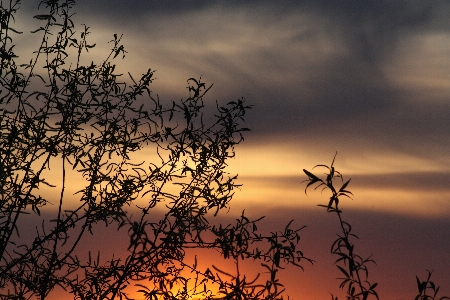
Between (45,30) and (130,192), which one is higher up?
(45,30)

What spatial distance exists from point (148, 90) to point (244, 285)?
9.28 ft

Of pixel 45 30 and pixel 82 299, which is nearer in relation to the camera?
pixel 82 299

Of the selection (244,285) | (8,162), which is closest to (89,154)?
(8,162)

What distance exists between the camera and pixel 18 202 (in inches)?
265

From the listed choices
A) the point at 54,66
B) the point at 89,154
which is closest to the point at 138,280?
the point at 89,154

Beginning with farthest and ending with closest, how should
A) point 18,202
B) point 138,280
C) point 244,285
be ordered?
point 18,202 < point 138,280 < point 244,285

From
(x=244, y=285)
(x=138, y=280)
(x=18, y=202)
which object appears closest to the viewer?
(x=244, y=285)

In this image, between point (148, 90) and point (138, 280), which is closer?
point (138, 280)

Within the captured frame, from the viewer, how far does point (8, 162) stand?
6.79m

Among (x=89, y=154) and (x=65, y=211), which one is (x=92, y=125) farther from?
(x=65, y=211)

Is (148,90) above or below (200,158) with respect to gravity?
above

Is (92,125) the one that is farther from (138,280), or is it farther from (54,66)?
(138,280)

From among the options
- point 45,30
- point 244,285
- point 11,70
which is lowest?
point 244,285

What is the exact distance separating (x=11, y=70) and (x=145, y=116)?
146 centimetres
